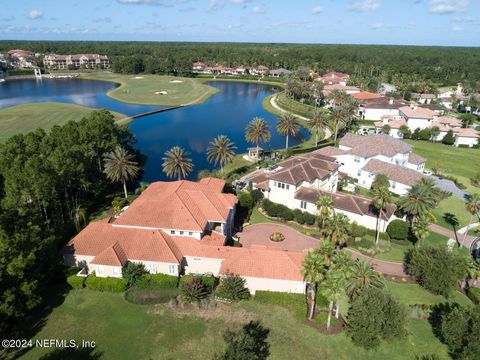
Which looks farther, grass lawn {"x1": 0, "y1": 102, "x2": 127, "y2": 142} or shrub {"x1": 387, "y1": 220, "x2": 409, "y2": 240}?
grass lawn {"x1": 0, "y1": 102, "x2": 127, "y2": 142}

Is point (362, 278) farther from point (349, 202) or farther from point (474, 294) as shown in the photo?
point (349, 202)

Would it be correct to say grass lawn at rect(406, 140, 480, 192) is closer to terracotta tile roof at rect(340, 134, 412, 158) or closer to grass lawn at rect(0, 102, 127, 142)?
terracotta tile roof at rect(340, 134, 412, 158)

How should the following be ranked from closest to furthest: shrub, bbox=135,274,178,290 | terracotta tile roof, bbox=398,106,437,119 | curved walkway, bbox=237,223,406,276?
shrub, bbox=135,274,178,290, curved walkway, bbox=237,223,406,276, terracotta tile roof, bbox=398,106,437,119

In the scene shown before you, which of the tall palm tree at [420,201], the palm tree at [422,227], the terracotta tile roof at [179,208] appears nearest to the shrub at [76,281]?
the terracotta tile roof at [179,208]

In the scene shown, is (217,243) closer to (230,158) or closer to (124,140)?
(230,158)

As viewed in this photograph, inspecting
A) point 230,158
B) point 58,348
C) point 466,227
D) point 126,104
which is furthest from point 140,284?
point 126,104

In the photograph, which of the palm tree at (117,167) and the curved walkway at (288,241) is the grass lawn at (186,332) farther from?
the palm tree at (117,167)

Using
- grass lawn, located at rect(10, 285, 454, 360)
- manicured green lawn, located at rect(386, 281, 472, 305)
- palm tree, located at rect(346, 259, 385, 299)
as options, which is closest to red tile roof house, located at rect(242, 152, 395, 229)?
manicured green lawn, located at rect(386, 281, 472, 305)
